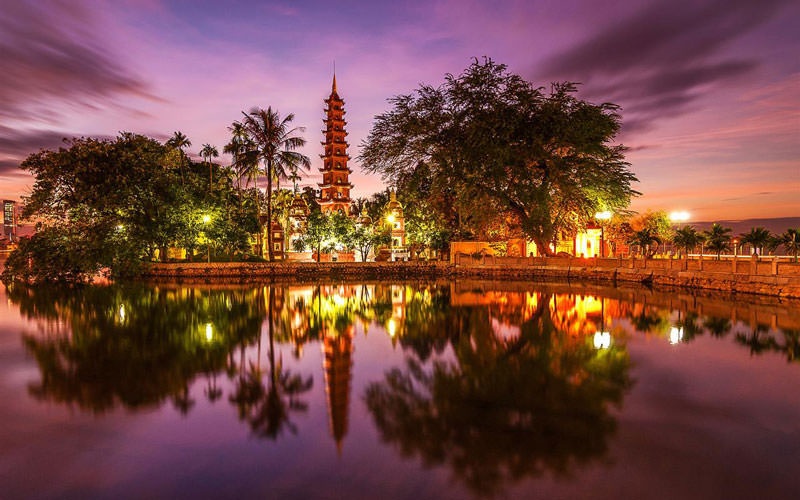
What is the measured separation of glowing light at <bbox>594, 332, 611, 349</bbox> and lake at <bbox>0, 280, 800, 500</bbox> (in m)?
0.10

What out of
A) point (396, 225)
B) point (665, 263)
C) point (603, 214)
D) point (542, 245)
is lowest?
point (665, 263)

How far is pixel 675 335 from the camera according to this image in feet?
40.8

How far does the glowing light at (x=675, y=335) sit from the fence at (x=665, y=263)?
32.8 feet

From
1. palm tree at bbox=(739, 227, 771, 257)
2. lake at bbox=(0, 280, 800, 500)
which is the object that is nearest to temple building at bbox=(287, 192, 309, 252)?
lake at bbox=(0, 280, 800, 500)

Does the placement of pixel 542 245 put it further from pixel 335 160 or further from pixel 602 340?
pixel 335 160

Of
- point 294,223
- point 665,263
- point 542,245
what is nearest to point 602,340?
point 665,263

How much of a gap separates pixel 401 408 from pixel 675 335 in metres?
9.10

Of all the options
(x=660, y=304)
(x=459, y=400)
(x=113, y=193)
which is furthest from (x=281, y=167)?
(x=459, y=400)

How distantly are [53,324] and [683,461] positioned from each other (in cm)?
1642

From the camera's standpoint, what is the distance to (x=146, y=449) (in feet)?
18.3

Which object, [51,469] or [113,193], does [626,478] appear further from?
[113,193]

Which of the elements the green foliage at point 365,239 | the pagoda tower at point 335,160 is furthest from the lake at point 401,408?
the pagoda tower at point 335,160

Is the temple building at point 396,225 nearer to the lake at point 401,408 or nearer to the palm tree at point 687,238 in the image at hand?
the palm tree at point 687,238

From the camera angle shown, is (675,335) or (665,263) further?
(665,263)
